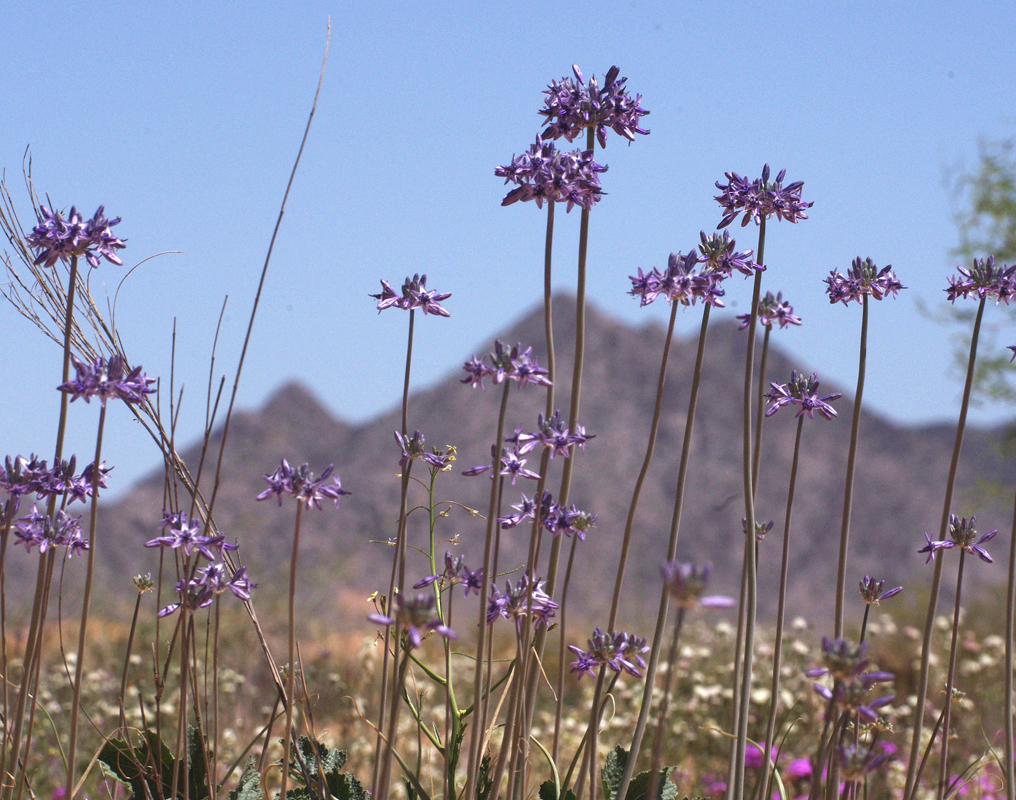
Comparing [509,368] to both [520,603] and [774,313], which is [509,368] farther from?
[774,313]

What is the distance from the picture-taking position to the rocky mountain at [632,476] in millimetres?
26312

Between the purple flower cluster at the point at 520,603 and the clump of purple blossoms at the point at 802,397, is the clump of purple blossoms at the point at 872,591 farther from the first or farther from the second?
the purple flower cluster at the point at 520,603

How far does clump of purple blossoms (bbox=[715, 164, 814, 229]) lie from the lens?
2.03 meters

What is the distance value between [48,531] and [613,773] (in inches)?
53.4

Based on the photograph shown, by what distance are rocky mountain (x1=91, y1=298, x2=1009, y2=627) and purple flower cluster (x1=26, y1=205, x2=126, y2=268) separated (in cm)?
2152

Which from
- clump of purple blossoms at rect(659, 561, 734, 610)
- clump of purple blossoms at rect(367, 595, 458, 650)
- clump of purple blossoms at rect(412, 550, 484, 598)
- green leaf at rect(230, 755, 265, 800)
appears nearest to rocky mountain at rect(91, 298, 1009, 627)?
green leaf at rect(230, 755, 265, 800)

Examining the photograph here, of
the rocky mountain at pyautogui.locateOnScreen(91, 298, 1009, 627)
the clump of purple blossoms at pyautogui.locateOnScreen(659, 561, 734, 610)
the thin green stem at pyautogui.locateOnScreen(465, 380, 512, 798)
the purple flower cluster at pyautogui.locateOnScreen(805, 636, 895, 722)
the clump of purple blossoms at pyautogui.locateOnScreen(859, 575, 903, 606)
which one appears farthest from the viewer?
the rocky mountain at pyautogui.locateOnScreen(91, 298, 1009, 627)

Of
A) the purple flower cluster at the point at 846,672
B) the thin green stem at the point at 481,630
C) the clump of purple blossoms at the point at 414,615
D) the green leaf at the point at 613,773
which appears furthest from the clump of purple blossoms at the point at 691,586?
Answer: the green leaf at the point at 613,773

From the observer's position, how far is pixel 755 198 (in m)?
2.03

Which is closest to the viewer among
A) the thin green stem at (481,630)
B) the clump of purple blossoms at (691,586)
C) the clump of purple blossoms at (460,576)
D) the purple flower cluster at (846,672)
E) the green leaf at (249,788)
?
the clump of purple blossoms at (691,586)

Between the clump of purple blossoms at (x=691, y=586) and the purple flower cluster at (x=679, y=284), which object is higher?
the purple flower cluster at (x=679, y=284)

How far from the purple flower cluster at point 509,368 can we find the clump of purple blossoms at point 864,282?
91cm

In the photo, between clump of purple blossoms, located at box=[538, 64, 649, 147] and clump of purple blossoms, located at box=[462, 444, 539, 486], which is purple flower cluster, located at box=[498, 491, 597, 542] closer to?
clump of purple blossoms, located at box=[462, 444, 539, 486]

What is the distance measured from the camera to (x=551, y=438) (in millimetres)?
1747
